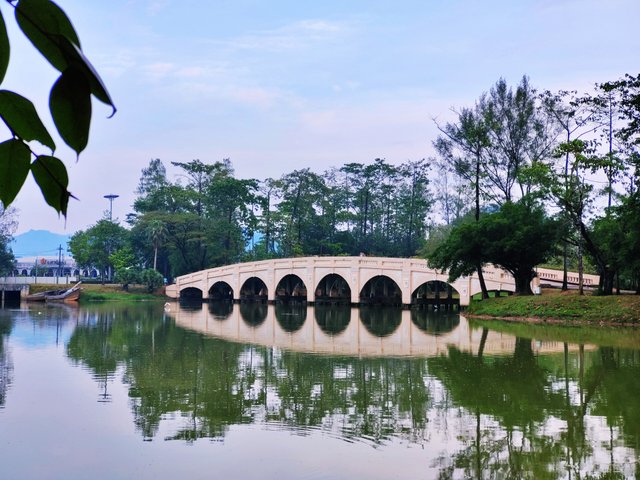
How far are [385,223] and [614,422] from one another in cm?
4467

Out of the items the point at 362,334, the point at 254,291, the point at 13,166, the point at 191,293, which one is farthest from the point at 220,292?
the point at 13,166

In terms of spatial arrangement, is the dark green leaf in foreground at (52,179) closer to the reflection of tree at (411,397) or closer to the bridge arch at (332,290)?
the reflection of tree at (411,397)

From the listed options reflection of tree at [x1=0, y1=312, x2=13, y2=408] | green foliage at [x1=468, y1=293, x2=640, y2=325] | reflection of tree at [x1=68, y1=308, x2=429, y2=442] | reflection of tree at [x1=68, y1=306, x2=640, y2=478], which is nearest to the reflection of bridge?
reflection of tree at [x1=68, y1=306, x2=640, y2=478]

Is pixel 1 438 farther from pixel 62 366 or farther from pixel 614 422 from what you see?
pixel 614 422

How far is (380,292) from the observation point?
46.0 metres

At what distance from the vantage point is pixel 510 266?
28.5 metres

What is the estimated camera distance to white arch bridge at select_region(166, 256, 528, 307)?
35188 mm

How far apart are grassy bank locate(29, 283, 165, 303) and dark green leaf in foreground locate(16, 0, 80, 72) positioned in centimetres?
4363

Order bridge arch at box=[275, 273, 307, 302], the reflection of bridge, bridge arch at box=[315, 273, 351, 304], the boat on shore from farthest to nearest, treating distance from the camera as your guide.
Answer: bridge arch at box=[275, 273, 307, 302] → bridge arch at box=[315, 273, 351, 304] → the boat on shore → the reflection of bridge

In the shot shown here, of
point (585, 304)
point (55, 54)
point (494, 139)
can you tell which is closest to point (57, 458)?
point (55, 54)

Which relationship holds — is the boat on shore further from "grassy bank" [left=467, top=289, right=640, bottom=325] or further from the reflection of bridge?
"grassy bank" [left=467, top=289, right=640, bottom=325]

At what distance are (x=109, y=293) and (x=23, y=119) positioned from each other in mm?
46802

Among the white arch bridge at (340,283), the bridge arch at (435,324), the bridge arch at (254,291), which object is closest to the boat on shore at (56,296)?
the white arch bridge at (340,283)

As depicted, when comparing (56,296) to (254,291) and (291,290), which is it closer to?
(254,291)
